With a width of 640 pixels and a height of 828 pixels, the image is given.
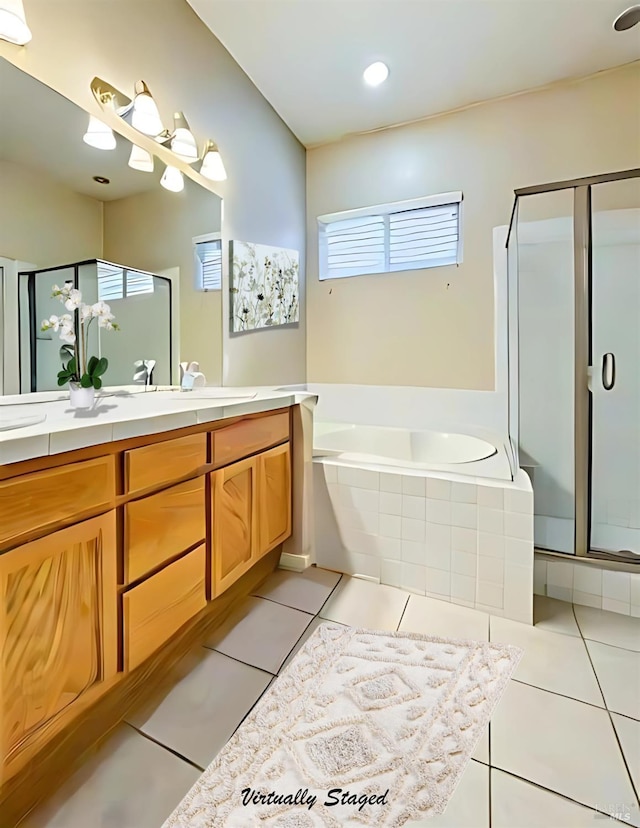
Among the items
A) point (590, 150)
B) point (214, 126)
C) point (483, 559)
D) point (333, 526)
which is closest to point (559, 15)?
point (590, 150)

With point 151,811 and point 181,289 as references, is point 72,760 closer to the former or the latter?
point 151,811

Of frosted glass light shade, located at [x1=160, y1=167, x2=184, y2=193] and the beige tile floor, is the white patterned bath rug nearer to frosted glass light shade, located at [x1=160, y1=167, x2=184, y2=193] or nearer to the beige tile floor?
the beige tile floor

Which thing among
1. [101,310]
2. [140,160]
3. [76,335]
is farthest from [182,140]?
[76,335]

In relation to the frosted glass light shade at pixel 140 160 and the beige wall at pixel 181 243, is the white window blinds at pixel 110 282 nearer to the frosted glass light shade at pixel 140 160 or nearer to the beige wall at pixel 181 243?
the beige wall at pixel 181 243

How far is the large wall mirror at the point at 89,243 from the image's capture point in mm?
1323

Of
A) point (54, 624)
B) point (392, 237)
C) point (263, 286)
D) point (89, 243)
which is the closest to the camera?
point (54, 624)

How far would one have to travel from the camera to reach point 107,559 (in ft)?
3.27

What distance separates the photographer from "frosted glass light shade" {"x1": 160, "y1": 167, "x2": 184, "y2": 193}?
186 cm

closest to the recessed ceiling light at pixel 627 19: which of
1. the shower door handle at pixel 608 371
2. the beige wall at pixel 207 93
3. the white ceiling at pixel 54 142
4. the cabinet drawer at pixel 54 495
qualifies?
the shower door handle at pixel 608 371

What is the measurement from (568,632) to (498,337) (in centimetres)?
164

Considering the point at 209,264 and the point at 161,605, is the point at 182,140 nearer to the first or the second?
the point at 209,264

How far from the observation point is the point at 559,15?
6.33 feet

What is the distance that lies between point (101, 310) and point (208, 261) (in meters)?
0.74

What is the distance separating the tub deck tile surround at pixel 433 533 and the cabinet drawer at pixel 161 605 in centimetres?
74
